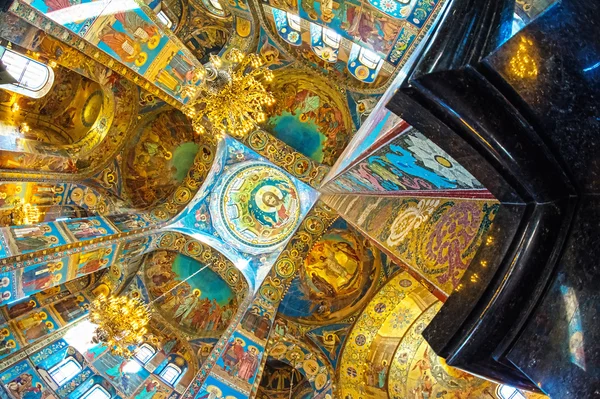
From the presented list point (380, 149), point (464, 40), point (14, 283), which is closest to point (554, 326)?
point (464, 40)

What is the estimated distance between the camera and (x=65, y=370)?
9.71 m

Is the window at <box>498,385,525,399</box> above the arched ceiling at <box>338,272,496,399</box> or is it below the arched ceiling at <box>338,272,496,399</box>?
above

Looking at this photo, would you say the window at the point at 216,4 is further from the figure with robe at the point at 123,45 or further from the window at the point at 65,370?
the window at the point at 65,370

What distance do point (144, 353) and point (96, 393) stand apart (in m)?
1.52

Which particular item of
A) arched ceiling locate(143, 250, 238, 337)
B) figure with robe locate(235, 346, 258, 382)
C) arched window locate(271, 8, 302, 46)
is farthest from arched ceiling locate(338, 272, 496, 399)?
arched window locate(271, 8, 302, 46)

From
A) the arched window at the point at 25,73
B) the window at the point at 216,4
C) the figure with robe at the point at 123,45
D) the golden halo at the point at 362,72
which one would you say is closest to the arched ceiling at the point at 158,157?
the arched window at the point at 25,73

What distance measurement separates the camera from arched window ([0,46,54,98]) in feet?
29.0

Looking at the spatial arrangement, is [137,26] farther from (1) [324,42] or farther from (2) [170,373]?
(2) [170,373]

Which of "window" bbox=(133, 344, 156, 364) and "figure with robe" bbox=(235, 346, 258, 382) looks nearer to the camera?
"figure with robe" bbox=(235, 346, 258, 382)

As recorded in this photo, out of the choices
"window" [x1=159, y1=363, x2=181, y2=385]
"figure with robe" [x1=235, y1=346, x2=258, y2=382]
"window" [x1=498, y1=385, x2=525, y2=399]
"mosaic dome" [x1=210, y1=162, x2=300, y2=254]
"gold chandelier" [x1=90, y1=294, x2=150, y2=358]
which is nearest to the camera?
"gold chandelier" [x1=90, y1=294, x2=150, y2=358]

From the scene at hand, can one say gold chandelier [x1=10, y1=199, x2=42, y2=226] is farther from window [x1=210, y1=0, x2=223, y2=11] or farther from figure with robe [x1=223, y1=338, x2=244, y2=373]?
window [x1=210, y1=0, x2=223, y2=11]

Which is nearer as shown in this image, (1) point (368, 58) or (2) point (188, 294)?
(1) point (368, 58)

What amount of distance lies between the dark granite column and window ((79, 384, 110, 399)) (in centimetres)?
1040

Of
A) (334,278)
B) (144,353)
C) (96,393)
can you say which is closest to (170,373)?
(144,353)
